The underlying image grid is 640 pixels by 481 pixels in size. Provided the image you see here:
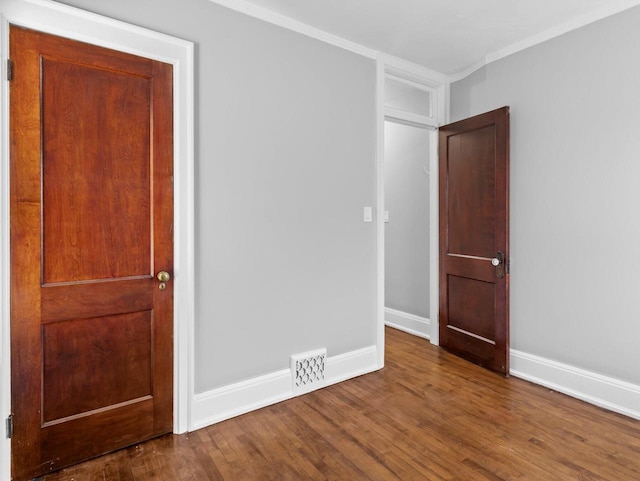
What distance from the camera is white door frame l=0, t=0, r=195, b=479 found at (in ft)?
5.84

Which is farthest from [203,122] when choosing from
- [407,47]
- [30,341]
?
[407,47]

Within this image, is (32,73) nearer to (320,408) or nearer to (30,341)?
(30,341)

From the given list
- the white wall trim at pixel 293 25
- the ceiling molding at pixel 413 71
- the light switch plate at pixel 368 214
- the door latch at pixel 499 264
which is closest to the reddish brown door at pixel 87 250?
the white wall trim at pixel 293 25

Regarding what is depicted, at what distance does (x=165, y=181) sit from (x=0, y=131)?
748 millimetres

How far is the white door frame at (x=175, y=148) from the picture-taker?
1780mm

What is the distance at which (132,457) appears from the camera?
204 cm

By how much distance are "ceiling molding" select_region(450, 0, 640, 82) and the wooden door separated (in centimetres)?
52

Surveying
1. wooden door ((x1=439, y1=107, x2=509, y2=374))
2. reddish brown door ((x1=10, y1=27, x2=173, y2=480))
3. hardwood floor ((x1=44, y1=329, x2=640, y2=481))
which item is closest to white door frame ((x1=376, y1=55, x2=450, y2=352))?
wooden door ((x1=439, y1=107, x2=509, y2=374))

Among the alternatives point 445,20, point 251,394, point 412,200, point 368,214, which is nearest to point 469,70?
point 445,20

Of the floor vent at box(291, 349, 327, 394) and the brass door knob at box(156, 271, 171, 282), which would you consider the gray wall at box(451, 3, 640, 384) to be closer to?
the floor vent at box(291, 349, 327, 394)

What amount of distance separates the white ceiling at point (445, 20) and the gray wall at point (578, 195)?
126 millimetres

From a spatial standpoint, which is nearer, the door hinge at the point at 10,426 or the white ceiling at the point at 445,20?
the door hinge at the point at 10,426

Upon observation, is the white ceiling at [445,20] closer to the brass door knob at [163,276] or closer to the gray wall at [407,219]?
Answer: the gray wall at [407,219]

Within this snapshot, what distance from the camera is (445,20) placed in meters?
2.70
